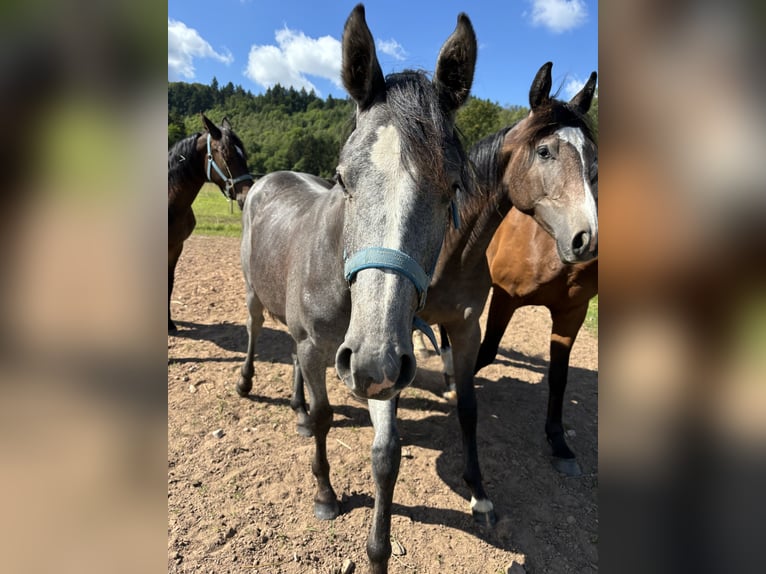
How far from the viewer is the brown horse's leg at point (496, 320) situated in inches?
149

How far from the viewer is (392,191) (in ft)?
4.87

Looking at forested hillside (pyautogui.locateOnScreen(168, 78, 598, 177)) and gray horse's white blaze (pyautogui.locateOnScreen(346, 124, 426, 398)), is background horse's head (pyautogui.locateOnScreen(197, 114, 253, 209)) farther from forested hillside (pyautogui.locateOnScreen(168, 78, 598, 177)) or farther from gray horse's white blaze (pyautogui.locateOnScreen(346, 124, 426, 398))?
forested hillside (pyautogui.locateOnScreen(168, 78, 598, 177))

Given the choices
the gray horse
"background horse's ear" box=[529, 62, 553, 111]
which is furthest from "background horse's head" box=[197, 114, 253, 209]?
"background horse's ear" box=[529, 62, 553, 111]

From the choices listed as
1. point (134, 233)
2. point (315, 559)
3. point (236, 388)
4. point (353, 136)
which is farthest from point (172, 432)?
point (134, 233)

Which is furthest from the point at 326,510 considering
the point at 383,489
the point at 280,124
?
the point at 280,124

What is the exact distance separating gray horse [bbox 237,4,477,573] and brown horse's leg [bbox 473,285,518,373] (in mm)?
1909

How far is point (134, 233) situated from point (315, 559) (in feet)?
7.85

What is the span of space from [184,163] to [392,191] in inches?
170

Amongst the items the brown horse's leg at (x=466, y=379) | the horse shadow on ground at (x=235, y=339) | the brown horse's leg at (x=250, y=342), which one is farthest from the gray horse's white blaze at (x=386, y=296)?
the horse shadow on ground at (x=235, y=339)

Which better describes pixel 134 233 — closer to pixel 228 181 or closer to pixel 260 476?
pixel 260 476

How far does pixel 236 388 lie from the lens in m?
4.08

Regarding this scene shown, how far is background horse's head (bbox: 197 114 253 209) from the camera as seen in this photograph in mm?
4973

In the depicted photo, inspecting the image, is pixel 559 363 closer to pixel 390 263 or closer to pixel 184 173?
pixel 390 263

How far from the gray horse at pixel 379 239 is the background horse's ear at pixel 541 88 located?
107cm
